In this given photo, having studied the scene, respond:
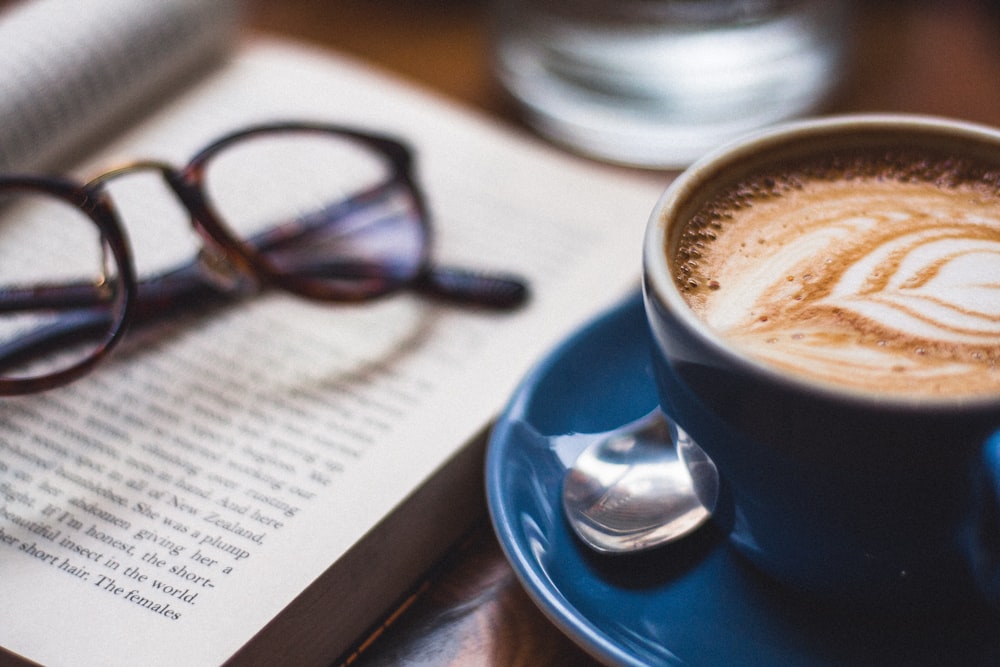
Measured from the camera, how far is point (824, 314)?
407 mm

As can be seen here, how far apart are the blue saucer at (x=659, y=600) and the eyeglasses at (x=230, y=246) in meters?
0.18

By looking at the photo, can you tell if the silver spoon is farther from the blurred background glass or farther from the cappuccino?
the blurred background glass

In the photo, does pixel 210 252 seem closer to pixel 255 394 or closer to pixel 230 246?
pixel 230 246

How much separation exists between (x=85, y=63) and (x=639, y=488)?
1.87 ft

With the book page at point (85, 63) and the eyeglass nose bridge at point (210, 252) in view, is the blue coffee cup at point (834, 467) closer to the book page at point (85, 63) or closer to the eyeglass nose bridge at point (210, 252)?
the eyeglass nose bridge at point (210, 252)

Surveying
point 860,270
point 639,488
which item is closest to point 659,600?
point 639,488

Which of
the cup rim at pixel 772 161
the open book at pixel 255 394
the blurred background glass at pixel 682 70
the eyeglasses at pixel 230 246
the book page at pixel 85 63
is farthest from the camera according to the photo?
the blurred background glass at pixel 682 70

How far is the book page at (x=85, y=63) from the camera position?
2.30 ft

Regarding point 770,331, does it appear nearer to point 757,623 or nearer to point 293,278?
point 757,623

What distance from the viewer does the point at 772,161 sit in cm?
48

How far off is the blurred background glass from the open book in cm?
6

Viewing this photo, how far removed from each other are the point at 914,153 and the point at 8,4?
2.85 feet

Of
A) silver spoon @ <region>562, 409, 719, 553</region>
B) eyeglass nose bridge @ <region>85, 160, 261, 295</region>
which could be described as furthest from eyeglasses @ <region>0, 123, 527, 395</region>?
silver spoon @ <region>562, 409, 719, 553</region>

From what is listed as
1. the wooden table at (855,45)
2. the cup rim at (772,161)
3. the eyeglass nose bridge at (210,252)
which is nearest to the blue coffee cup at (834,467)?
the cup rim at (772,161)
